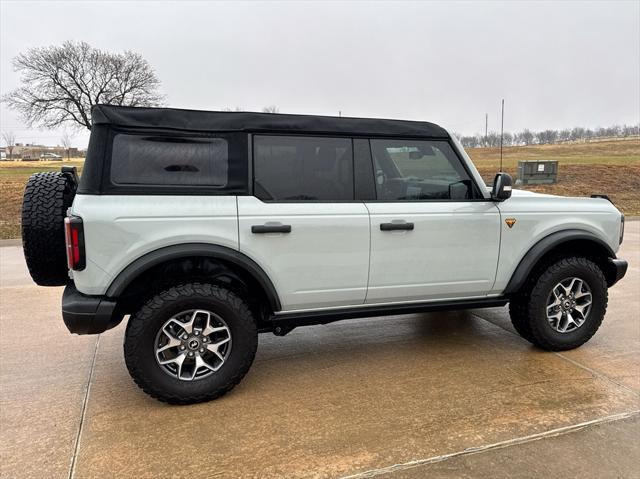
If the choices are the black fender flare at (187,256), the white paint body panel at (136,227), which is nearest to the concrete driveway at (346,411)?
the black fender flare at (187,256)

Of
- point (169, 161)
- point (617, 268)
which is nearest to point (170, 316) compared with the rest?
point (169, 161)

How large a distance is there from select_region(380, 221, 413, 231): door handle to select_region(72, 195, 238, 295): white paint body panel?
1.01 meters

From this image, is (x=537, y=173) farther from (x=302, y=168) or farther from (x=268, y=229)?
(x=268, y=229)

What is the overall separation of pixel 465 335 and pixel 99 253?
3.10 metres

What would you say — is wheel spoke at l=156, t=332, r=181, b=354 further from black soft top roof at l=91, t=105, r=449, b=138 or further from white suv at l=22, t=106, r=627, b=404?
black soft top roof at l=91, t=105, r=449, b=138

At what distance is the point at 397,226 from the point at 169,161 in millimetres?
1560

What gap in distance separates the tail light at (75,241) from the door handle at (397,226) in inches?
73.6

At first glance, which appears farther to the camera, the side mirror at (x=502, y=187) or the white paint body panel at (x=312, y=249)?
the side mirror at (x=502, y=187)

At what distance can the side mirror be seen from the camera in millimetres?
3477

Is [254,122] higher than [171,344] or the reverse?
higher

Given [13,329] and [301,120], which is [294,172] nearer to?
[301,120]

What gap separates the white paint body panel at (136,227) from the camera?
9.07ft

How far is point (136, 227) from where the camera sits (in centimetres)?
283

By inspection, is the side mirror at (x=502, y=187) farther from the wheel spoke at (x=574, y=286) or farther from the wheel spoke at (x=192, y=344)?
the wheel spoke at (x=192, y=344)
